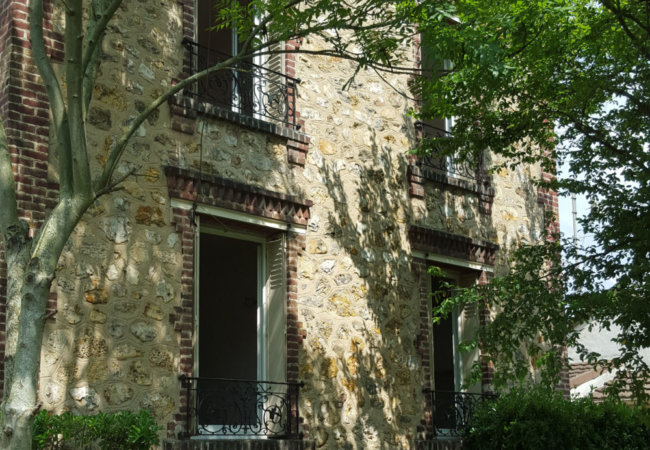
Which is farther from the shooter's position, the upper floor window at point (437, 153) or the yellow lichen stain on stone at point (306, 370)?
the upper floor window at point (437, 153)

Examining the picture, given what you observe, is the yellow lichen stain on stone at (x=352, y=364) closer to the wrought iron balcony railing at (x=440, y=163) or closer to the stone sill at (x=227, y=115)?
the stone sill at (x=227, y=115)

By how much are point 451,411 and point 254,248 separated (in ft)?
12.7

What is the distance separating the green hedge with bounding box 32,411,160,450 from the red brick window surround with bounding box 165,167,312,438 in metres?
1.05

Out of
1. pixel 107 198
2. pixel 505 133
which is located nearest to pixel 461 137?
pixel 505 133

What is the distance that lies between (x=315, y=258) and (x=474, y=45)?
4.10 metres

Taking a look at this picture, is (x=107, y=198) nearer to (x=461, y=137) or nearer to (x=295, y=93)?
(x=295, y=93)

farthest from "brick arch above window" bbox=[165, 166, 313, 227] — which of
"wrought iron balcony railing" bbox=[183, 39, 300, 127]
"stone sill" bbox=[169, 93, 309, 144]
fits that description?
"wrought iron balcony railing" bbox=[183, 39, 300, 127]

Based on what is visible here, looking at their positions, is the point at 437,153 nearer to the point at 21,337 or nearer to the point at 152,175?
the point at 152,175

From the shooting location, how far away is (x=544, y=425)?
1213cm

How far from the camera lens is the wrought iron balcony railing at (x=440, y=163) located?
13211 mm

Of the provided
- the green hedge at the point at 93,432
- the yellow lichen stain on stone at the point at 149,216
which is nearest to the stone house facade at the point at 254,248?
the yellow lichen stain on stone at the point at 149,216

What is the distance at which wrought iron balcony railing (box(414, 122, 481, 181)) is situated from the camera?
43.3 feet

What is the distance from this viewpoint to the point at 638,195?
10.7 metres

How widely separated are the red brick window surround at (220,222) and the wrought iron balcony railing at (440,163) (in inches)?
113
